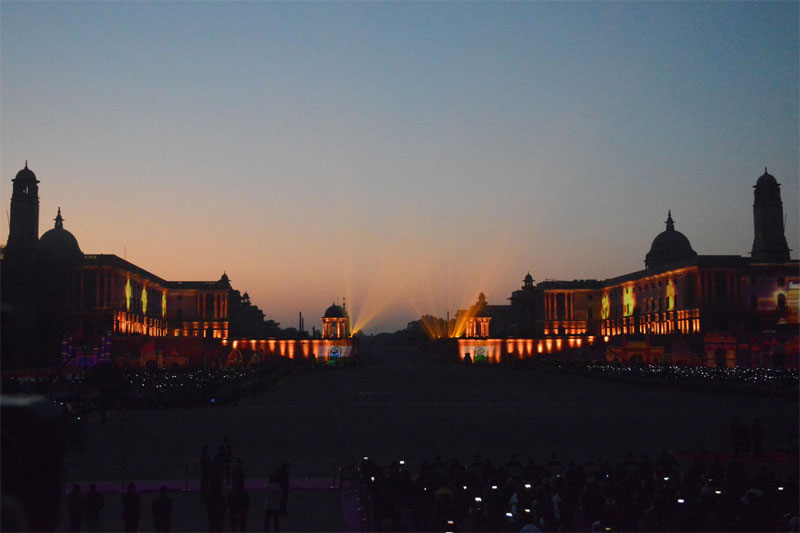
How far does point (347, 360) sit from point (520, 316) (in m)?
74.9

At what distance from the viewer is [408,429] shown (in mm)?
32281

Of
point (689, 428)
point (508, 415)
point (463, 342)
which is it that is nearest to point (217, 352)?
point (463, 342)

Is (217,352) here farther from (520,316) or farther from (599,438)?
(520,316)

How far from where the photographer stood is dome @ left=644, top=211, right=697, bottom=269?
13150 centimetres

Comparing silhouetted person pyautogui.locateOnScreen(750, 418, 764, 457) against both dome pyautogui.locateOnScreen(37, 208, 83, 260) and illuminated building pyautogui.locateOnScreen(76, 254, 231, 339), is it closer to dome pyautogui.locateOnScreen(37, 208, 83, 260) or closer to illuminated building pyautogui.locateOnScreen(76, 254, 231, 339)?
illuminated building pyautogui.locateOnScreen(76, 254, 231, 339)

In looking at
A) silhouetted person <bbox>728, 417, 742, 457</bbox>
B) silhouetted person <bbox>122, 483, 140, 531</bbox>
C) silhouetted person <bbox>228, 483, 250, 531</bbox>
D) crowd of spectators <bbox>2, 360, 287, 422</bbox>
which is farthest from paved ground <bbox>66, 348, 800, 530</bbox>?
silhouetted person <bbox>122, 483, 140, 531</bbox>

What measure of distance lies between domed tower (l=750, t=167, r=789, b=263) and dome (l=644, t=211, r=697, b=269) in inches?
668

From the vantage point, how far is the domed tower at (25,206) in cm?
8156

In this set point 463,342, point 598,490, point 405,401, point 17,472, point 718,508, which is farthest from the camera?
point 463,342

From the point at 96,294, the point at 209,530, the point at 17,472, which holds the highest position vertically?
the point at 96,294

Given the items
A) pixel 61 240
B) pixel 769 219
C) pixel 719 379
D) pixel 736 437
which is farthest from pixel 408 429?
pixel 769 219

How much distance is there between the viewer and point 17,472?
3.66 m

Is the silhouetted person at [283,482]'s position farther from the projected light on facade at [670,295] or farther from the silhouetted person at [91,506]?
the projected light on facade at [670,295]

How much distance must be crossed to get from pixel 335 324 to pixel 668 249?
2327 inches
